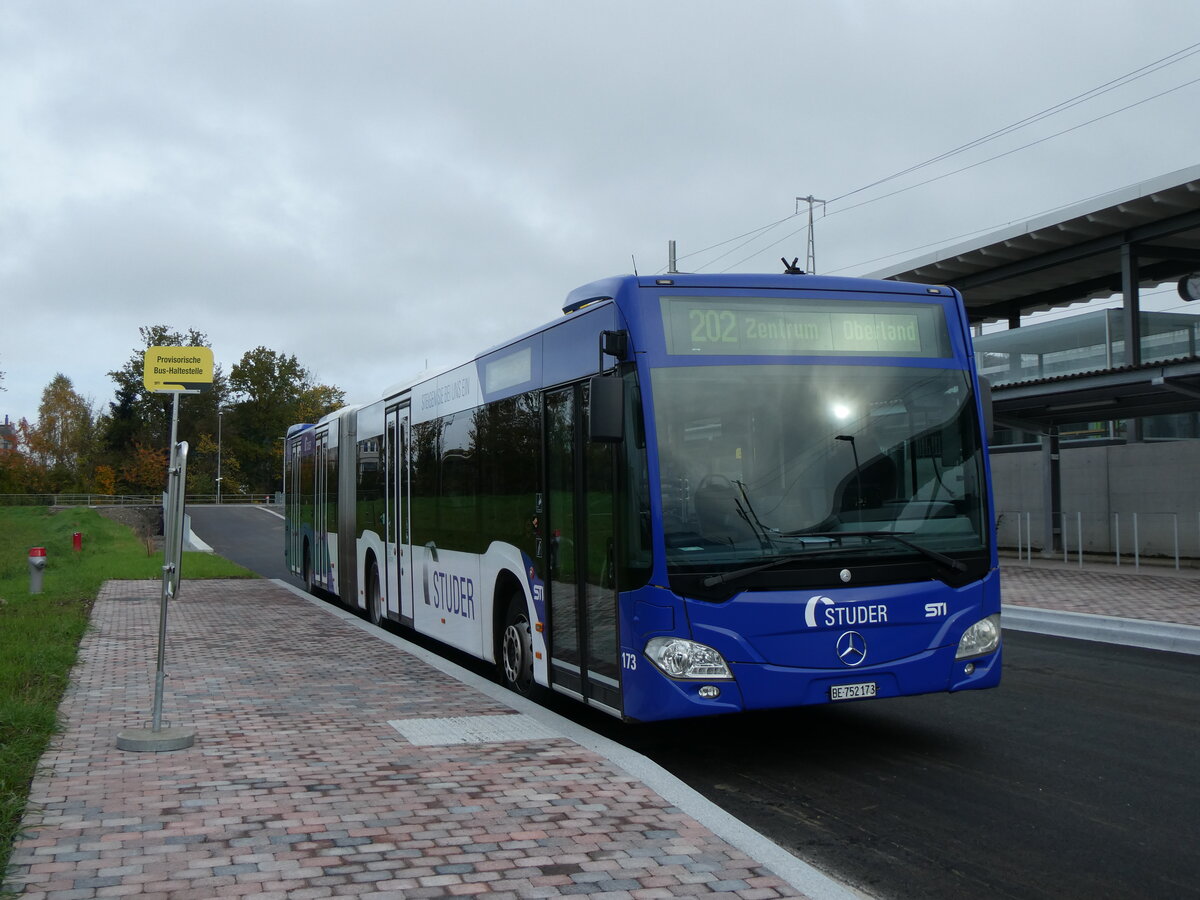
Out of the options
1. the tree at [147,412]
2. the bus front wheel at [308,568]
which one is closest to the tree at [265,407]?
the tree at [147,412]

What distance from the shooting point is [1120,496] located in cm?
2558

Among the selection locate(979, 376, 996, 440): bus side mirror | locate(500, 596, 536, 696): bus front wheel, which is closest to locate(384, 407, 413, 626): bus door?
locate(500, 596, 536, 696): bus front wheel

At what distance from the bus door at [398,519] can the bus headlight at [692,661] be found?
6.70 m

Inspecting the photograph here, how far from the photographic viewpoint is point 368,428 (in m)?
15.3

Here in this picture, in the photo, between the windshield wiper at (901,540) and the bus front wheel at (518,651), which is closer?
the windshield wiper at (901,540)

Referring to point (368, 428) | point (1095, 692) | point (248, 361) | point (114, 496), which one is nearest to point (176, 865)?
point (1095, 692)

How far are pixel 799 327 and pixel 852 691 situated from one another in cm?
232

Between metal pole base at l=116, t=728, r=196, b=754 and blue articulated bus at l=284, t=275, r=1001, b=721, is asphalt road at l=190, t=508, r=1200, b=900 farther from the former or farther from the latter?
metal pole base at l=116, t=728, r=196, b=754

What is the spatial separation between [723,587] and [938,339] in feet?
7.97

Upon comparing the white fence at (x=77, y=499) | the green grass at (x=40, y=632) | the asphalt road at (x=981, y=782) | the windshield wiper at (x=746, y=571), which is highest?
the white fence at (x=77, y=499)

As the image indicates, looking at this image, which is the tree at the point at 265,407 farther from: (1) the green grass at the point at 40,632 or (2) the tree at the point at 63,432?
(1) the green grass at the point at 40,632

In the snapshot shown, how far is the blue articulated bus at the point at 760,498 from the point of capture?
6.84m

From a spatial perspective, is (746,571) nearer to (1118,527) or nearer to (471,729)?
(471,729)

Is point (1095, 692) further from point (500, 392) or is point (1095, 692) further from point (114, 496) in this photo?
point (114, 496)
